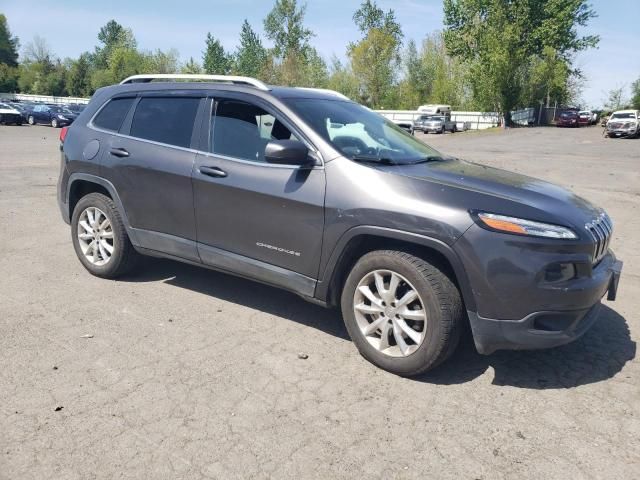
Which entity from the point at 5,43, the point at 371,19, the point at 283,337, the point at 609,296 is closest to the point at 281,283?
the point at 283,337

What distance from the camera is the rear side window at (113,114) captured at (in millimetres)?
4945

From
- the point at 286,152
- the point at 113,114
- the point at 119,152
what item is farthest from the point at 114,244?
the point at 286,152

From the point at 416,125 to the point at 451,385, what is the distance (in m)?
43.1

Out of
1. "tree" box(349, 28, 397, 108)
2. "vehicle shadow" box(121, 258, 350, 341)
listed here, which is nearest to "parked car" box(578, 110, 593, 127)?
"tree" box(349, 28, 397, 108)

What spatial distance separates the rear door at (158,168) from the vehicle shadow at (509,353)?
675mm

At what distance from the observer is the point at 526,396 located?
3270mm

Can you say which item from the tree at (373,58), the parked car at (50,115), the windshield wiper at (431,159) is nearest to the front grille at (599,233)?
the windshield wiper at (431,159)

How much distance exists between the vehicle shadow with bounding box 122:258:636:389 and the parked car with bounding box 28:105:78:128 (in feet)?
117

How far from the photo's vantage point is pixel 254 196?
3883mm

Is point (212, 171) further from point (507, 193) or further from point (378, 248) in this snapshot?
point (507, 193)

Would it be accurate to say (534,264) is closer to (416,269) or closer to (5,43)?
(416,269)

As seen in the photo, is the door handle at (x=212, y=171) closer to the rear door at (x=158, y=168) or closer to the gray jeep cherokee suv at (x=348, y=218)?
the gray jeep cherokee suv at (x=348, y=218)

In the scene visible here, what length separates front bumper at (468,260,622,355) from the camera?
3.11 metres

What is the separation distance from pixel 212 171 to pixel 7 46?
116013 mm
